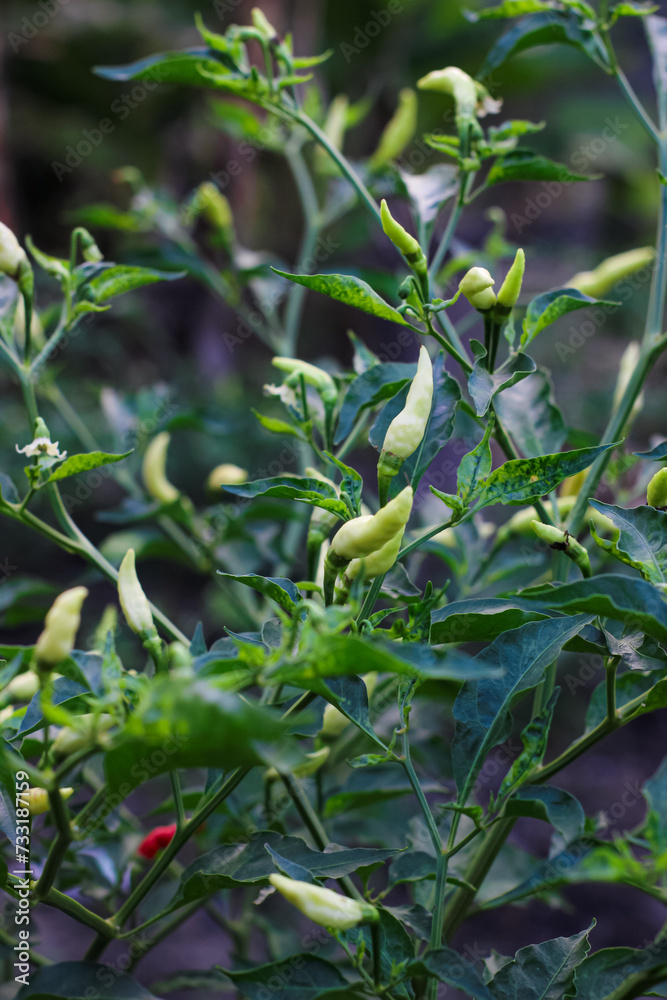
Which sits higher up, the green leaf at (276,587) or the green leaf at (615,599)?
the green leaf at (276,587)

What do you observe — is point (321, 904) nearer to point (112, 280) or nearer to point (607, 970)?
point (607, 970)

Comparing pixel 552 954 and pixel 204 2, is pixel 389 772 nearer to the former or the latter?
pixel 552 954

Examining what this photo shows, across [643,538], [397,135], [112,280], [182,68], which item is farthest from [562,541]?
[397,135]

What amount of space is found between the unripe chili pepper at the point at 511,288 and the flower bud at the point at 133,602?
0.27 meters

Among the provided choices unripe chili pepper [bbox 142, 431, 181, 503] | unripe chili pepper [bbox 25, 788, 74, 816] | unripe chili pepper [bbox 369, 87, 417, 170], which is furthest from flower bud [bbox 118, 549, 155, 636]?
unripe chili pepper [bbox 369, 87, 417, 170]

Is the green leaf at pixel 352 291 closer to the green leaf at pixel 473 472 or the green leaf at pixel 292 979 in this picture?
the green leaf at pixel 473 472

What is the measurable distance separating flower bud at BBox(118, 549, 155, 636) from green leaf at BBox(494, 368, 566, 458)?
271mm

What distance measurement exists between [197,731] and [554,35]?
1.97 ft

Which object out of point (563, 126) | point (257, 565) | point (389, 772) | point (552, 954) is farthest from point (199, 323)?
point (552, 954)

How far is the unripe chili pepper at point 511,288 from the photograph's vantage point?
0.44m

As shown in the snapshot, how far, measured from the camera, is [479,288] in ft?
1.47

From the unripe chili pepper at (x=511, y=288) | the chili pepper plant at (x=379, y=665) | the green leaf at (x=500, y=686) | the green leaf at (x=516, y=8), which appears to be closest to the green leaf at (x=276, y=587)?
the chili pepper plant at (x=379, y=665)

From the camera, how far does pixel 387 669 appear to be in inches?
12.1

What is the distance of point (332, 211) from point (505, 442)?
0.63 meters
